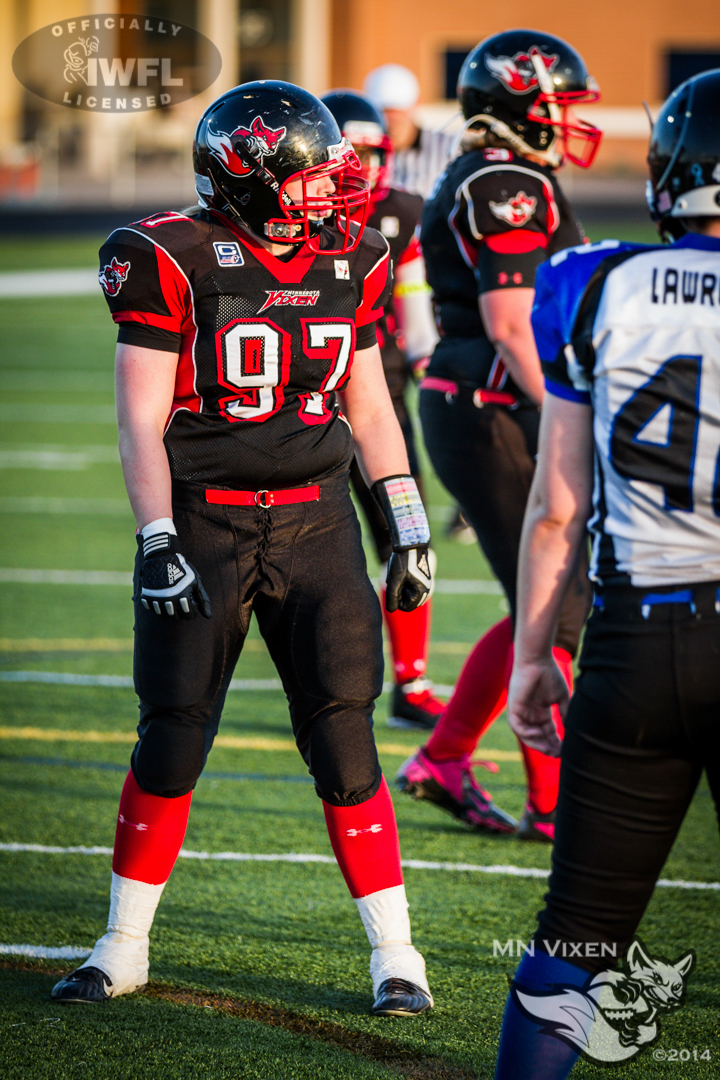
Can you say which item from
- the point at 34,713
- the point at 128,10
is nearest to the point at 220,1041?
the point at 34,713

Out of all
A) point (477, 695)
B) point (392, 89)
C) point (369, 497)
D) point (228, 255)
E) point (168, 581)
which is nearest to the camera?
point (168, 581)

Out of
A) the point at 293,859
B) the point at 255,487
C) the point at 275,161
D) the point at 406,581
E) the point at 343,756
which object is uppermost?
the point at 275,161

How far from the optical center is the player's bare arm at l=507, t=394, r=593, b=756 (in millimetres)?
2045

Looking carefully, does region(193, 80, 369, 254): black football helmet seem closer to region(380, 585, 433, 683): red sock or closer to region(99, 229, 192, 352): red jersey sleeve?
region(99, 229, 192, 352): red jersey sleeve

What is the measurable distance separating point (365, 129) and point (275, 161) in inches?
94.9

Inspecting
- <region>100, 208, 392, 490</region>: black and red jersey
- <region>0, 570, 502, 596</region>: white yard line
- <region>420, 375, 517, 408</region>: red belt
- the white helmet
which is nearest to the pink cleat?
<region>420, 375, 517, 408</region>: red belt

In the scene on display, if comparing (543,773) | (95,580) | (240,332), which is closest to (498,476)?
(543,773)

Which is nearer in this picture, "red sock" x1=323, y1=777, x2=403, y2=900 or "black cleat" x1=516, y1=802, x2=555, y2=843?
"red sock" x1=323, y1=777, x2=403, y2=900

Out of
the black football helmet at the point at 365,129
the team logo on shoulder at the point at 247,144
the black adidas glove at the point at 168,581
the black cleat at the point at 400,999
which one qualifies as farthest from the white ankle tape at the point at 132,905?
the black football helmet at the point at 365,129

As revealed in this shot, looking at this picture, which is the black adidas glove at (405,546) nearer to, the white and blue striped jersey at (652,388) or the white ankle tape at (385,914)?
the white ankle tape at (385,914)

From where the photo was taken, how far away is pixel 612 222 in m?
28.7

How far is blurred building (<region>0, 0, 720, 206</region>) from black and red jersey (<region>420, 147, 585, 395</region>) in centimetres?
3315

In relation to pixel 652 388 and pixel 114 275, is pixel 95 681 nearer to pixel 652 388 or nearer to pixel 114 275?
pixel 114 275

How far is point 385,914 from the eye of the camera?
285cm
